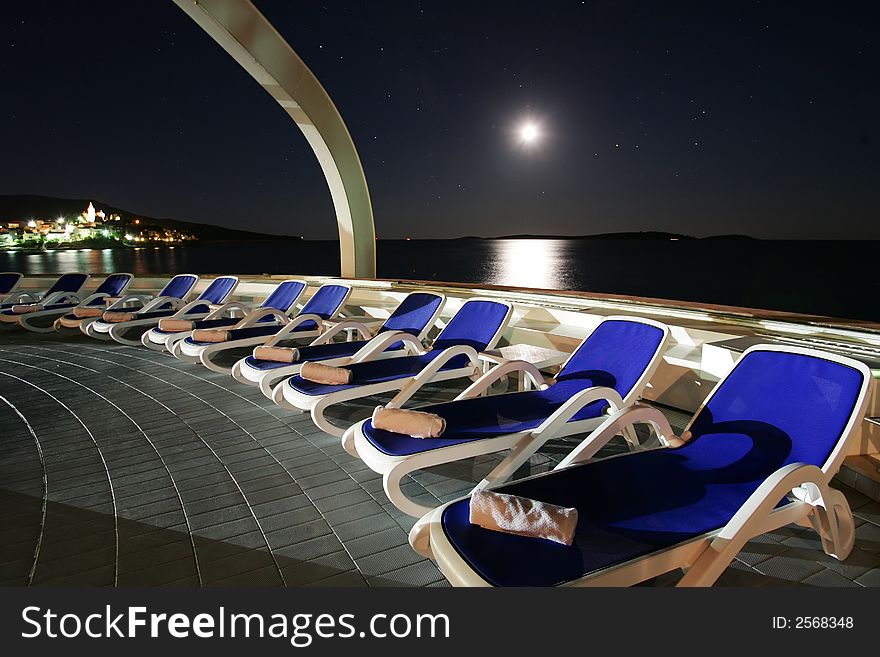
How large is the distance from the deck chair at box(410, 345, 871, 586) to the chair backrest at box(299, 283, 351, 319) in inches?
Answer: 160

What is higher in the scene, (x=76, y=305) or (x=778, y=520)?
(x=76, y=305)

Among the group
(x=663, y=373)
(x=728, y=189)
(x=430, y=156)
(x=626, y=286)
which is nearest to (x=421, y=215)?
(x=430, y=156)

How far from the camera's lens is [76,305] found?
25.6 feet

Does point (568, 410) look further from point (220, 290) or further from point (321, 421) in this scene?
point (220, 290)

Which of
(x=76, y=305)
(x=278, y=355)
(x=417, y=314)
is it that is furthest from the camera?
(x=76, y=305)

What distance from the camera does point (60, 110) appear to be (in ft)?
82.7

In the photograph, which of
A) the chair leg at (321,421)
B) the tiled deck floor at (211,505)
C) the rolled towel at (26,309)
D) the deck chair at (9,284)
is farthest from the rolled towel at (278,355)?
the deck chair at (9,284)

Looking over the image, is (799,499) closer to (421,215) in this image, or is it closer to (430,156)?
(430,156)

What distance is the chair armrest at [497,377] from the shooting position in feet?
11.1

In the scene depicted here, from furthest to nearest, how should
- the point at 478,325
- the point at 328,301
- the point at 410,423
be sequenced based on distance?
the point at 328,301
the point at 478,325
the point at 410,423

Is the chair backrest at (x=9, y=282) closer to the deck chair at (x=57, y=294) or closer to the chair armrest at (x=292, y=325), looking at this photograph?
the deck chair at (x=57, y=294)

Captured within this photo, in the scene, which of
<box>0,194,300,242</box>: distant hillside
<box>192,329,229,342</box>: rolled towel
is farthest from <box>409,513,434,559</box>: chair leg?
<box>0,194,300,242</box>: distant hillside

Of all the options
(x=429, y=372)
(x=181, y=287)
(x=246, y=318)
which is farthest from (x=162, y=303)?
(x=429, y=372)

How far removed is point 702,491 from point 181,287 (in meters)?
7.49
